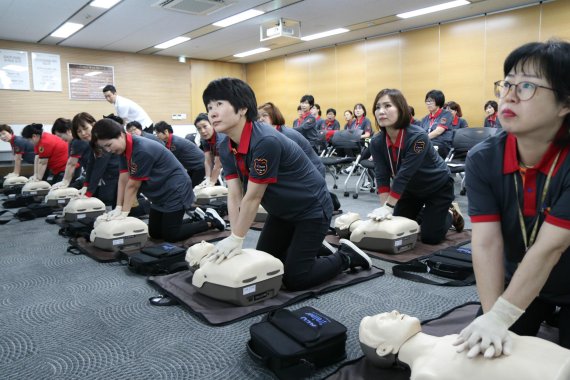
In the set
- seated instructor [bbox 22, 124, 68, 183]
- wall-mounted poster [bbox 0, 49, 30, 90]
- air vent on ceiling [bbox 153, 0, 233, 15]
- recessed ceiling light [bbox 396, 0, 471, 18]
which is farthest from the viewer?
wall-mounted poster [bbox 0, 49, 30, 90]

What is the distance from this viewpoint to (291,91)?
35.3ft

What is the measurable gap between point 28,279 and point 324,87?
819 cm

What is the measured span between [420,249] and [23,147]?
20.6ft

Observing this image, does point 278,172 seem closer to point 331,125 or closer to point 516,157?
point 516,157

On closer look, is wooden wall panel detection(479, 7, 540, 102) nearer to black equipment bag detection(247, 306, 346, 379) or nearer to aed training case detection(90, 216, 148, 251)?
aed training case detection(90, 216, 148, 251)

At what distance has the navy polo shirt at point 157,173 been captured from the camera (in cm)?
319

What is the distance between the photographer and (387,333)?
1.44m

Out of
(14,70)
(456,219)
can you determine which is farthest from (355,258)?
(14,70)

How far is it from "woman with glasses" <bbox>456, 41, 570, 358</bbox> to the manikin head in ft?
0.84

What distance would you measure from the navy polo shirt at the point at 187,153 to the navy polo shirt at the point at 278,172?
8.56 ft

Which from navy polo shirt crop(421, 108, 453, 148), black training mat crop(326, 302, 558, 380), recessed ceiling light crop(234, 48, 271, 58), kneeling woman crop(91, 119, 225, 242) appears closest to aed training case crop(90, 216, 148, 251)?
kneeling woman crop(91, 119, 225, 242)

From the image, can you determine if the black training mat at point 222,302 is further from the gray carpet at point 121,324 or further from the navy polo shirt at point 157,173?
the navy polo shirt at point 157,173

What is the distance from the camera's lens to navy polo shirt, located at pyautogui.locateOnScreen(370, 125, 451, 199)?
2893 mm

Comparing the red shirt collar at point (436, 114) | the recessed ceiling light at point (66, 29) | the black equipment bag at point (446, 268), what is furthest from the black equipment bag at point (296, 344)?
the recessed ceiling light at point (66, 29)
